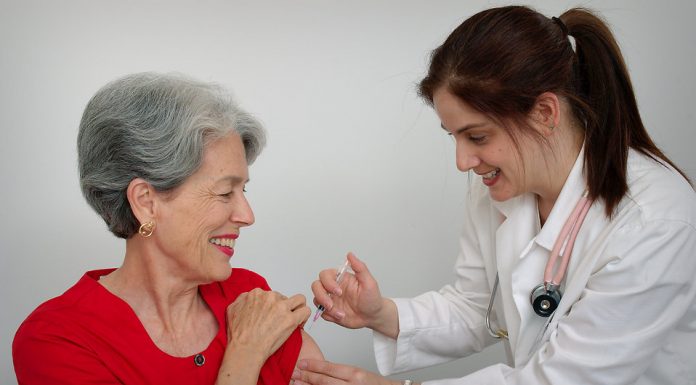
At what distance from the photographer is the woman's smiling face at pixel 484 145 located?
1.70m

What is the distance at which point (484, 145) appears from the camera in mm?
1737

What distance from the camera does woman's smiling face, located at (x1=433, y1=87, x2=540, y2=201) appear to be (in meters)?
1.70

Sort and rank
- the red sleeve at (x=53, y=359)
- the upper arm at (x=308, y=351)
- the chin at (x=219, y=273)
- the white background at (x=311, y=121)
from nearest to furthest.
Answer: the red sleeve at (x=53, y=359), the chin at (x=219, y=273), the upper arm at (x=308, y=351), the white background at (x=311, y=121)

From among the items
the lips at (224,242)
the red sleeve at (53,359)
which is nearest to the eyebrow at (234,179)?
the lips at (224,242)

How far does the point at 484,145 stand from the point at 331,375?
0.66 meters

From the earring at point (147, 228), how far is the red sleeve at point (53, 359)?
261mm

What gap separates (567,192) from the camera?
5.92 feet

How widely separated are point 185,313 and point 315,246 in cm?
97

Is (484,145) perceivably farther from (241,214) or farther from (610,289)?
(241,214)

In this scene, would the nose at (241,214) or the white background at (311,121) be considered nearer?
the nose at (241,214)

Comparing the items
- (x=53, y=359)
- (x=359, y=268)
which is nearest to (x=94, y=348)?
(x=53, y=359)

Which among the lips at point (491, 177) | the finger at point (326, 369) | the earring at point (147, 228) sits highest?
the earring at point (147, 228)

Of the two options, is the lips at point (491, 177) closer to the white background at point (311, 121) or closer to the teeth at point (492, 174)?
the teeth at point (492, 174)

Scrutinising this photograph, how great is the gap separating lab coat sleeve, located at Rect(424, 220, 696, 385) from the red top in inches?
31.5
